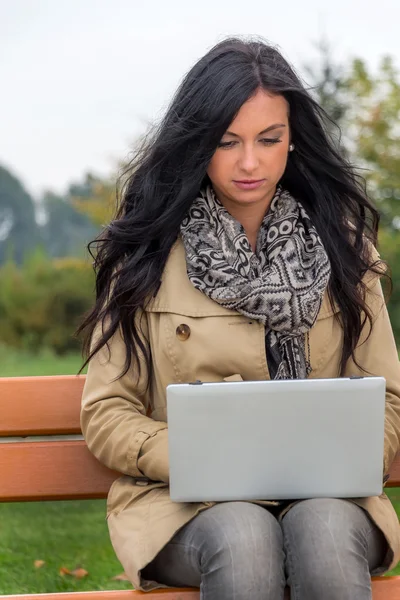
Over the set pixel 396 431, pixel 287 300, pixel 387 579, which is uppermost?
pixel 287 300

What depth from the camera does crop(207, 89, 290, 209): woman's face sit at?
9.50ft

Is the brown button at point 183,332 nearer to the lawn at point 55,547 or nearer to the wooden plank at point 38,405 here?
the wooden plank at point 38,405

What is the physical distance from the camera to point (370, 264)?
10.2 ft

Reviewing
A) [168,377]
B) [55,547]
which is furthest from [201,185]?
[55,547]

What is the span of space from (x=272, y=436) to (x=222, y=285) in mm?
599

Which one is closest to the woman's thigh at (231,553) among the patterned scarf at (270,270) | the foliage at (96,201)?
the patterned scarf at (270,270)

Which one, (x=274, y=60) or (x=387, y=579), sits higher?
(x=274, y=60)

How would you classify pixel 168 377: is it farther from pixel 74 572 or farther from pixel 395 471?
pixel 74 572

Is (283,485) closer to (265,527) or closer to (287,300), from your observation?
(265,527)

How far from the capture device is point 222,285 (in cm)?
289

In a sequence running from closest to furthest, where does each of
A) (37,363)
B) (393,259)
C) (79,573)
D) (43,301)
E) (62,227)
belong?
(79,573)
(393,259)
(37,363)
(43,301)
(62,227)

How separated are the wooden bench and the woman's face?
0.76m

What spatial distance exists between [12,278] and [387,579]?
7544 millimetres

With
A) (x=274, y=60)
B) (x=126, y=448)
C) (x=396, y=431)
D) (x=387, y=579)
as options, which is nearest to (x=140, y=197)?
(x=274, y=60)
